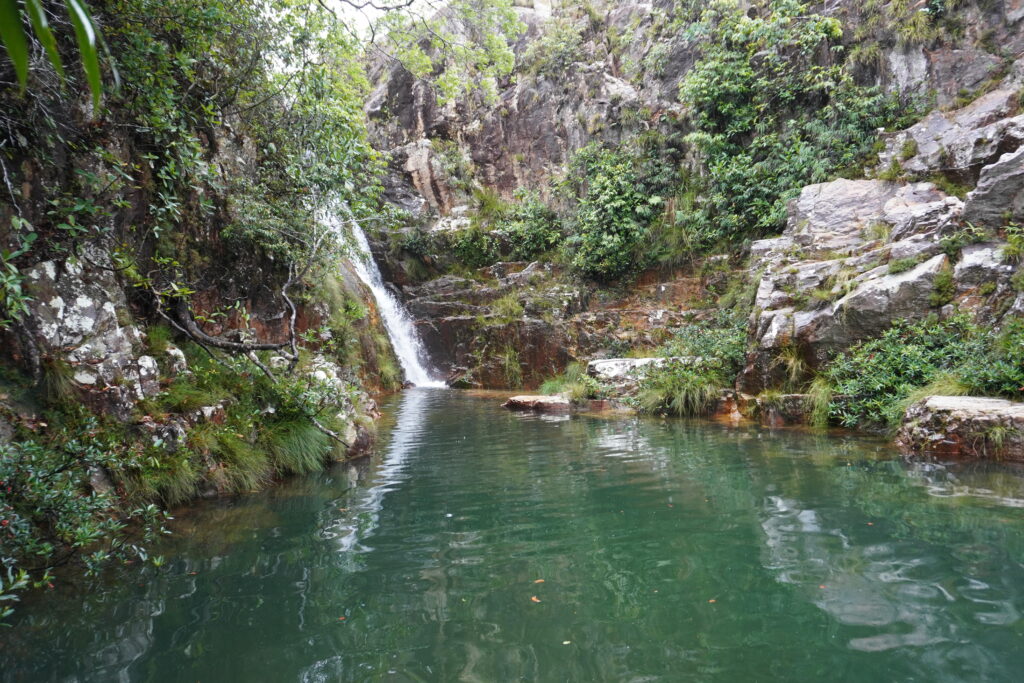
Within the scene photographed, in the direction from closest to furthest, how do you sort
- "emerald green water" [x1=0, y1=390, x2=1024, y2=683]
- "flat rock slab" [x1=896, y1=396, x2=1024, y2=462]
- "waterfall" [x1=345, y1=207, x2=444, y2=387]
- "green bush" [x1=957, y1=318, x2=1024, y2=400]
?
"emerald green water" [x1=0, y1=390, x2=1024, y2=683] → "flat rock slab" [x1=896, y1=396, x2=1024, y2=462] → "green bush" [x1=957, y1=318, x2=1024, y2=400] → "waterfall" [x1=345, y1=207, x2=444, y2=387]

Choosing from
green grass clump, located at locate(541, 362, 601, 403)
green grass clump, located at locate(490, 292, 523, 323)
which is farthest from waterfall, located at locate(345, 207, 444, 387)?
green grass clump, located at locate(541, 362, 601, 403)

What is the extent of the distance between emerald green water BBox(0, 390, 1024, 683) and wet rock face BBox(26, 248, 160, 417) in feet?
4.38

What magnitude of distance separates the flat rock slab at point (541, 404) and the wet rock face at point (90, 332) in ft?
23.7

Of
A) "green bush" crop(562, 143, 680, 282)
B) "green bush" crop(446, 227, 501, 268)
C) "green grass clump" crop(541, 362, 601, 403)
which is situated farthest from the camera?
"green bush" crop(446, 227, 501, 268)

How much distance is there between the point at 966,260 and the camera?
25.7ft

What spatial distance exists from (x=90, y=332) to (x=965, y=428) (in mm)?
8516

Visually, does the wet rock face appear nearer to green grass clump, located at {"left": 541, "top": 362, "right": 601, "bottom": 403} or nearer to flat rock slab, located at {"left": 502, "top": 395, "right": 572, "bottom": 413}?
flat rock slab, located at {"left": 502, "top": 395, "right": 572, "bottom": 413}

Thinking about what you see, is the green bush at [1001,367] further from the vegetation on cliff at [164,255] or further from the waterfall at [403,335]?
the waterfall at [403,335]

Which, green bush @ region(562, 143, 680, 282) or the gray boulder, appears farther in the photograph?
green bush @ region(562, 143, 680, 282)

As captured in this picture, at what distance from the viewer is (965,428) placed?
584 centimetres

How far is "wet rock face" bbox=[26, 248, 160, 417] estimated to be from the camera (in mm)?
4695

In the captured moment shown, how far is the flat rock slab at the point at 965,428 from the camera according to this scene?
18.1 ft

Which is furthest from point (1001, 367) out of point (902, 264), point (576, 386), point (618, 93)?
point (618, 93)

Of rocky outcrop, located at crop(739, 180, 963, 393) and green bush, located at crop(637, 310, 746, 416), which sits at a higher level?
rocky outcrop, located at crop(739, 180, 963, 393)
